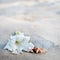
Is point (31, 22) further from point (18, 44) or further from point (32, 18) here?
point (18, 44)

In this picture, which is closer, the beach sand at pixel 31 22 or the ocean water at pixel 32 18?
the beach sand at pixel 31 22

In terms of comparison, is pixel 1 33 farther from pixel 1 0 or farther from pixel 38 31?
pixel 1 0

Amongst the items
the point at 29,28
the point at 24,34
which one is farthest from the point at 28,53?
the point at 29,28

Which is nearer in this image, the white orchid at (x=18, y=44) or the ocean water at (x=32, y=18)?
the white orchid at (x=18, y=44)

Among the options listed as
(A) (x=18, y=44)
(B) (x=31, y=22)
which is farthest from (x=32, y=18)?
(A) (x=18, y=44)

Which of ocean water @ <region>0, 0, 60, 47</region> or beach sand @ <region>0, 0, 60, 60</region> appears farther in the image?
ocean water @ <region>0, 0, 60, 47</region>

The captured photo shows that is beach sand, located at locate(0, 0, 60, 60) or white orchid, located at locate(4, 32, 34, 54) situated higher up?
beach sand, located at locate(0, 0, 60, 60)

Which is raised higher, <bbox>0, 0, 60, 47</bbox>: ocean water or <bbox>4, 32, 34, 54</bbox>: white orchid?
<bbox>0, 0, 60, 47</bbox>: ocean water

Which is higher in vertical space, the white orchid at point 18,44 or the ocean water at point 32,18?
the ocean water at point 32,18

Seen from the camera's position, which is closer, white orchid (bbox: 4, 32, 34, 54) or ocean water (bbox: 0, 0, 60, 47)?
white orchid (bbox: 4, 32, 34, 54)
